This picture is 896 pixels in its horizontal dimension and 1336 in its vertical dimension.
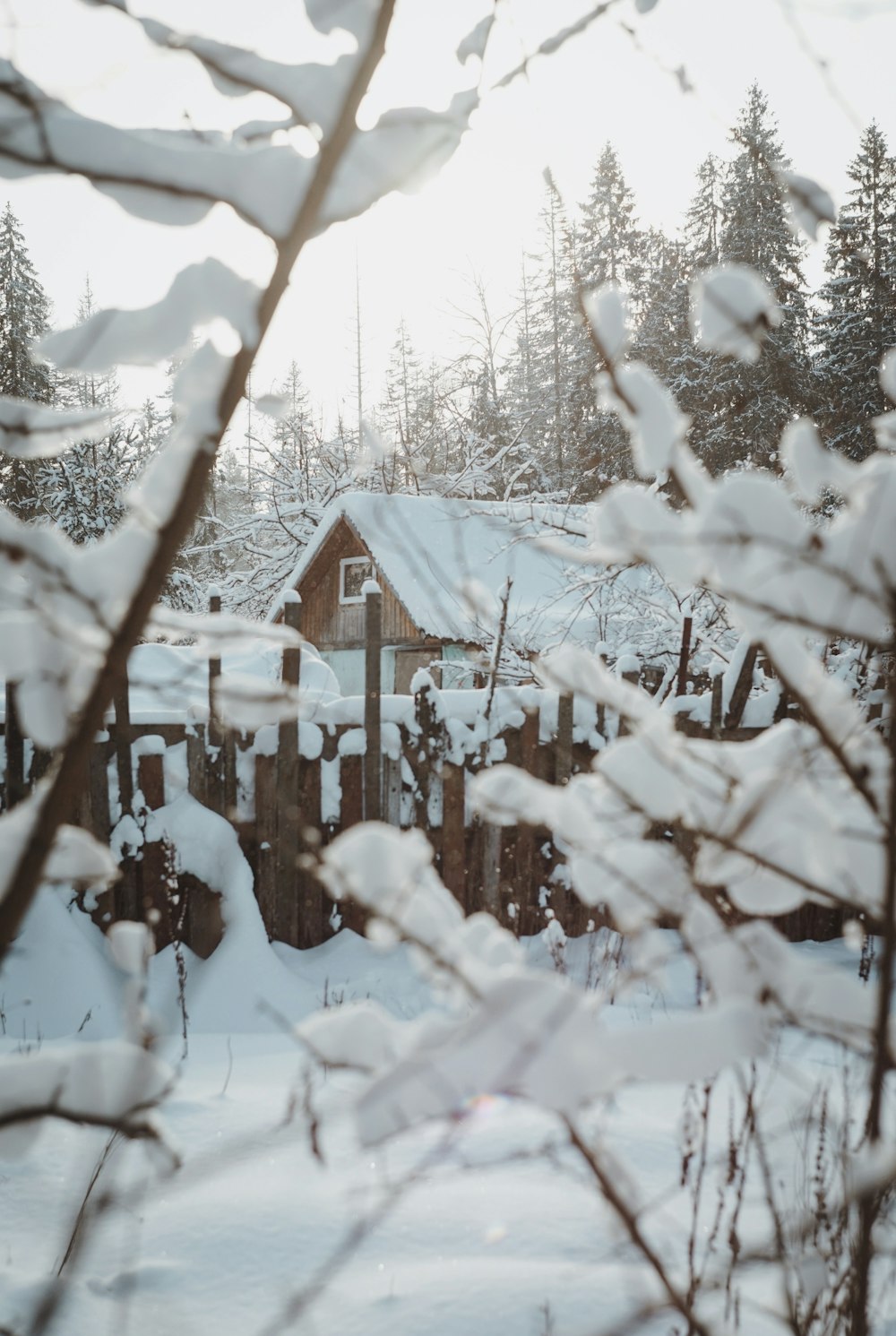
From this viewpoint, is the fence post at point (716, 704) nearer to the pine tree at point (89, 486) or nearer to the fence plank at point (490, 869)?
the fence plank at point (490, 869)

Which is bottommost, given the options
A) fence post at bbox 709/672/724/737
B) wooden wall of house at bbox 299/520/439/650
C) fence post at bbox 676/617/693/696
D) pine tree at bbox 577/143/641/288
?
fence post at bbox 709/672/724/737

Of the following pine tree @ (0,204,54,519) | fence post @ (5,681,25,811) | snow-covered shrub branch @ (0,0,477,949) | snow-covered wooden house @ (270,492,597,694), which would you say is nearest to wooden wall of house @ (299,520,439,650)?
snow-covered wooden house @ (270,492,597,694)

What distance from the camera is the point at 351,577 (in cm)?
1781

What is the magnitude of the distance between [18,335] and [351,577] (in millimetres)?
13063

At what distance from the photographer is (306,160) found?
2.37 feet

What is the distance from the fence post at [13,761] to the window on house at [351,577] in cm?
1331

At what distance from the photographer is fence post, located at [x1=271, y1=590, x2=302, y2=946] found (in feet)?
14.4

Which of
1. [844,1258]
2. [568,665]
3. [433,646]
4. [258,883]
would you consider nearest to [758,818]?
[568,665]

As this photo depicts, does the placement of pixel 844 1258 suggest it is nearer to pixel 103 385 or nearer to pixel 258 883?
pixel 258 883

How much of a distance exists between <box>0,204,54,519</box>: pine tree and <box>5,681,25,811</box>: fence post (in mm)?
18586

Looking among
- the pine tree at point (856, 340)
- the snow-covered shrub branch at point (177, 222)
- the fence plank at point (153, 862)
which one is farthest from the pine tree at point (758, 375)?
the snow-covered shrub branch at point (177, 222)

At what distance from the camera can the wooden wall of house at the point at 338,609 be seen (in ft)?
52.7

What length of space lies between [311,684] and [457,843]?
4.41 feet

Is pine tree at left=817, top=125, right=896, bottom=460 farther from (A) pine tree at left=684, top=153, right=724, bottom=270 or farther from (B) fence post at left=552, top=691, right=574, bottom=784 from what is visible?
(B) fence post at left=552, top=691, right=574, bottom=784
